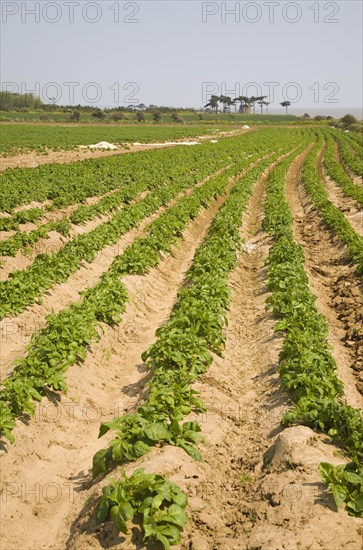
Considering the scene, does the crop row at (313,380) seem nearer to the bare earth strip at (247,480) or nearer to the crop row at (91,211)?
the bare earth strip at (247,480)

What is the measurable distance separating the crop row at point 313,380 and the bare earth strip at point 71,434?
238cm

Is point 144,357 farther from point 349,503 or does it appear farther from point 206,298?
point 349,503

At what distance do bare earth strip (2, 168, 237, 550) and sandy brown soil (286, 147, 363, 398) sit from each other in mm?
3497

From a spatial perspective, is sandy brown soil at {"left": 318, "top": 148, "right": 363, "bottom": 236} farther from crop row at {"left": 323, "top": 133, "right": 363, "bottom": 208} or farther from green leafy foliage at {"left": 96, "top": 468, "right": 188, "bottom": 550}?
green leafy foliage at {"left": 96, "top": 468, "right": 188, "bottom": 550}

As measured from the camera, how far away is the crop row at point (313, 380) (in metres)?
4.95

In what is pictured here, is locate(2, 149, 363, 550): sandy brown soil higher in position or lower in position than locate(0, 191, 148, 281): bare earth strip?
lower

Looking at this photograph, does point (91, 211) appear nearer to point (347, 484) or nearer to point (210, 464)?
point (210, 464)

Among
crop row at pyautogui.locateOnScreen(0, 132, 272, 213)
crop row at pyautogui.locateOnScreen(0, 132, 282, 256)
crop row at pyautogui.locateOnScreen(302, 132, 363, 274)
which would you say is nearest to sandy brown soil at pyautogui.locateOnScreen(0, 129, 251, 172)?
crop row at pyautogui.locateOnScreen(0, 132, 272, 213)

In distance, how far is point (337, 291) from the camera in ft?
40.7

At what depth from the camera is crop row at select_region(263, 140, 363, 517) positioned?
495 cm

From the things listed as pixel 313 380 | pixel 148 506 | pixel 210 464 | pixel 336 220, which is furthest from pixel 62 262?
pixel 336 220

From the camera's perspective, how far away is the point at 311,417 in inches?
241

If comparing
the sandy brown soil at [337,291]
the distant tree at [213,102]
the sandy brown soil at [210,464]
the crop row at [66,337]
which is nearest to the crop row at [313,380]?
the sandy brown soil at [210,464]

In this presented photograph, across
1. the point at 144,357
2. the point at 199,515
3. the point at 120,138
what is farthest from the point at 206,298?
the point at 120,138
